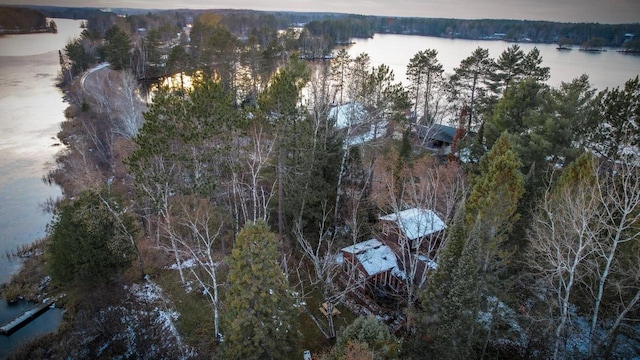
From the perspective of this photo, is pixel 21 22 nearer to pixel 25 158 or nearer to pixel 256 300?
pixel 25 158

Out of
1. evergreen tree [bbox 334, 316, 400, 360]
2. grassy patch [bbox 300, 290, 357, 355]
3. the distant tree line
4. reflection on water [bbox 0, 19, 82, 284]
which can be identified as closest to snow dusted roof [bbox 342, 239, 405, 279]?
grassy patch [bbox 300, 290, 357, 355]

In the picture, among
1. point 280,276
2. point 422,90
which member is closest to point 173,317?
point 280,276

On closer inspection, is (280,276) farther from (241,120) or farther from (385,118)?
(385,118)

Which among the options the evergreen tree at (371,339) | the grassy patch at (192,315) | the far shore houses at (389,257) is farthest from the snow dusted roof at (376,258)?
the evergreen tree at (371,339)

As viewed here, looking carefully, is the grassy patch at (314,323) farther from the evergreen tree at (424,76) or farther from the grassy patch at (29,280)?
the evergreen tree at (424,76)

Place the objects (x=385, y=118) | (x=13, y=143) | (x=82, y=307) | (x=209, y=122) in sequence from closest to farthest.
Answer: (x=209, y=122)
(x=82, y=307)
(x=385, y=118)
(x=13, y=143)

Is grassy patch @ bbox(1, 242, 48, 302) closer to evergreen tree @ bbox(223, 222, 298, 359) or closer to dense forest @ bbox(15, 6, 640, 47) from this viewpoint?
evergreen tree @ bbox(223, 222, 298, 359)

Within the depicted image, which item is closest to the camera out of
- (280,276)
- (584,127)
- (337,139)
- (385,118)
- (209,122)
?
Answer: (280,276)
